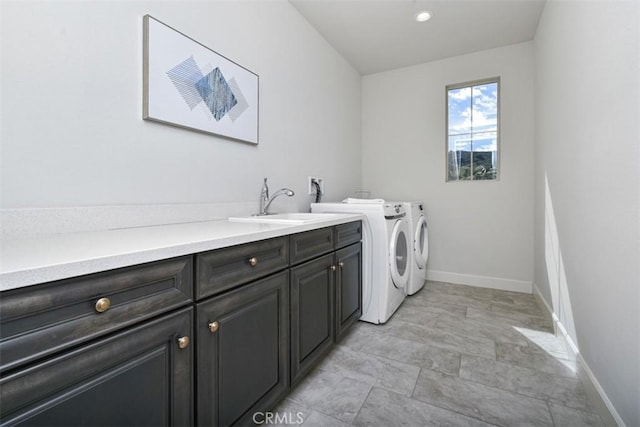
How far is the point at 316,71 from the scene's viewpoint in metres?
2.84

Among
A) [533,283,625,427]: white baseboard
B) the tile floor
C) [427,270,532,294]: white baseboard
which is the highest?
[427,270,532,294]: white baseboard

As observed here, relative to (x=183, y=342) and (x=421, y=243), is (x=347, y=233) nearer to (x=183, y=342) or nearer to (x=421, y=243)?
(x=183, y=342)

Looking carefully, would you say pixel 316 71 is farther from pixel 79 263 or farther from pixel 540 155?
pixel 79 263

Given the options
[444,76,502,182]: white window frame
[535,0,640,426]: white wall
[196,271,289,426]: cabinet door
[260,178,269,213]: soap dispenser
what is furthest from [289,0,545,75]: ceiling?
[196,271,289,426]: cabinet door

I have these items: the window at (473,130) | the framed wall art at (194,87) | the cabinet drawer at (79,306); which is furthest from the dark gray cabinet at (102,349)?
the window at (473,130)

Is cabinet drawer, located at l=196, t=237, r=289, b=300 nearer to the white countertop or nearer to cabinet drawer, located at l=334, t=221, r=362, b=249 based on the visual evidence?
the white countertop

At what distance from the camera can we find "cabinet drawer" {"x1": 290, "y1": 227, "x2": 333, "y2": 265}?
141 cm

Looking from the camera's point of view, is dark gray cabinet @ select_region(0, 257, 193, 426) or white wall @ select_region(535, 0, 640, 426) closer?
dark gray cabinet @ select_region(0, 257, 193, 426)

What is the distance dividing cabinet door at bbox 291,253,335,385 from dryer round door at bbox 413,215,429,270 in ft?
4.87

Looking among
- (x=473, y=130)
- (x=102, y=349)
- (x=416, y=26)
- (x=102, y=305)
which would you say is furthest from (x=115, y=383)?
(x=473, y=130)

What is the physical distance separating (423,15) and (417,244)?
2.04 meters

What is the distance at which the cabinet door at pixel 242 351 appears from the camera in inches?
37.2

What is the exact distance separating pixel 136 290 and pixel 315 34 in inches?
111

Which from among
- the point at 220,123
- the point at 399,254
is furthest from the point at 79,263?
the point at 399,254
